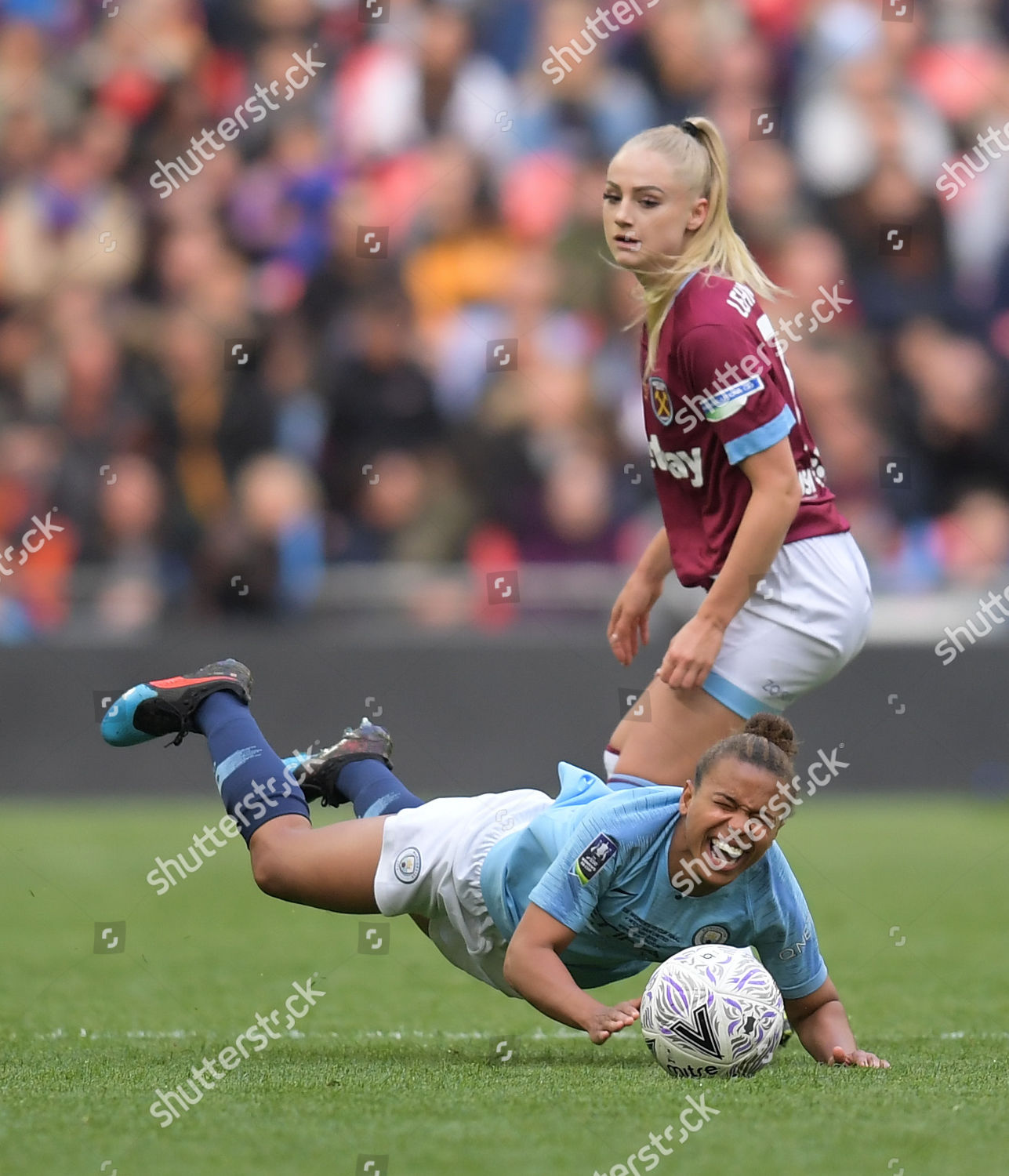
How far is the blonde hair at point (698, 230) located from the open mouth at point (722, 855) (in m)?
1.29

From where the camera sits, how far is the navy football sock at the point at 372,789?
16.3ft

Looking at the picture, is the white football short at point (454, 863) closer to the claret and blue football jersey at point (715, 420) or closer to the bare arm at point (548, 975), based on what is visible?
the bare arm at point (548, 975)

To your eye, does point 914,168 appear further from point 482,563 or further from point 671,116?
point 482,563

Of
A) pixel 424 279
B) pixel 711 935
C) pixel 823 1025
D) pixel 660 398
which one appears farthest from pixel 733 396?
pixel 424 279

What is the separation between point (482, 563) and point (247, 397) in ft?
5.27

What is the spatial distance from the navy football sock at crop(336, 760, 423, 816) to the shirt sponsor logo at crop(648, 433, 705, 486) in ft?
3.59

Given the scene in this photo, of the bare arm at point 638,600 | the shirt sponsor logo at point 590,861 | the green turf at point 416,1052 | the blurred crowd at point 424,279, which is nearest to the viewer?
the green turf at point 416,1052

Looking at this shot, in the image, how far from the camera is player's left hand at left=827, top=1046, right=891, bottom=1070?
13.7ft

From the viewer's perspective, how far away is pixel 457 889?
15.1 ft

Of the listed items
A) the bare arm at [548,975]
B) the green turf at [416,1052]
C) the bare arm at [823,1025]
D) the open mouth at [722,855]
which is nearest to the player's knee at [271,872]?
the green turf at [416,1052]

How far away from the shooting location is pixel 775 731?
4.20m

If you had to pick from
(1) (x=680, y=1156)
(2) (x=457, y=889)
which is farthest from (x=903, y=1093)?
(2) (x=457, y=889)

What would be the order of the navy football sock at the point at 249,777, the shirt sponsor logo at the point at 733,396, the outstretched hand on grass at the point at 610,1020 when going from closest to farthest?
the outstretched hand on grass at the point at 610,1020
the shirt sponsor logo at the point at 733,396
the navy football sock at the point at 249,777

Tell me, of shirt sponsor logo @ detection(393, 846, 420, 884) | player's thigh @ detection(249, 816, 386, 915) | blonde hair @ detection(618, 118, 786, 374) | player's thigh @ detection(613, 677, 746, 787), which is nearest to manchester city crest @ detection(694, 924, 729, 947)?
player's thigh @ detection(613, 677, 746, 787)
